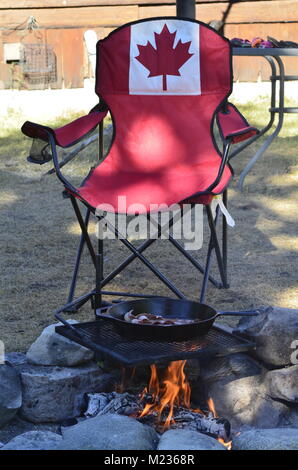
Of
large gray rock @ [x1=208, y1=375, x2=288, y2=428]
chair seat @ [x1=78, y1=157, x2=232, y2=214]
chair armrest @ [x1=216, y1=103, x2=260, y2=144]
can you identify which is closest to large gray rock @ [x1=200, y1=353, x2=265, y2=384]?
large gray rock @ [x1=208, y1=375, x2=288, y2=428]

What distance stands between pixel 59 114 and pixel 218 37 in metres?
3.89

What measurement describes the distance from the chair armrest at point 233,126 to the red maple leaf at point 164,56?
0.32 meters

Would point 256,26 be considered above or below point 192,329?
above

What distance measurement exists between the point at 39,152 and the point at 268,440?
5.97 feet

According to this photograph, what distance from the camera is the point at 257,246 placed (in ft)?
14.1

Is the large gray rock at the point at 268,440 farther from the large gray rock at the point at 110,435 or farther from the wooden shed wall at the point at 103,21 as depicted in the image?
the wooden shed wall at the point at 103,21

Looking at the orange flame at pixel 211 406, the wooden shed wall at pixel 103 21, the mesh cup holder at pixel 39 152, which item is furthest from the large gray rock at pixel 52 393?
the wooden shed wall at pixel 103 21

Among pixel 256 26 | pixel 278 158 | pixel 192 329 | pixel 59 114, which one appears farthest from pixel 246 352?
pixel 256 26

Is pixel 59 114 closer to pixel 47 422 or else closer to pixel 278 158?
pixel 278 158

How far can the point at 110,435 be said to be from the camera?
2055 mm

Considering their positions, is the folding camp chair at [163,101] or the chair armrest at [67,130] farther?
the folding camp chair at [163,101]

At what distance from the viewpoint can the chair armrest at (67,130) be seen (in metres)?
3.21

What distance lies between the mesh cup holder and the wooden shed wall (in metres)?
5.59

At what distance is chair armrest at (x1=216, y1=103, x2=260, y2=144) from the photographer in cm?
306
